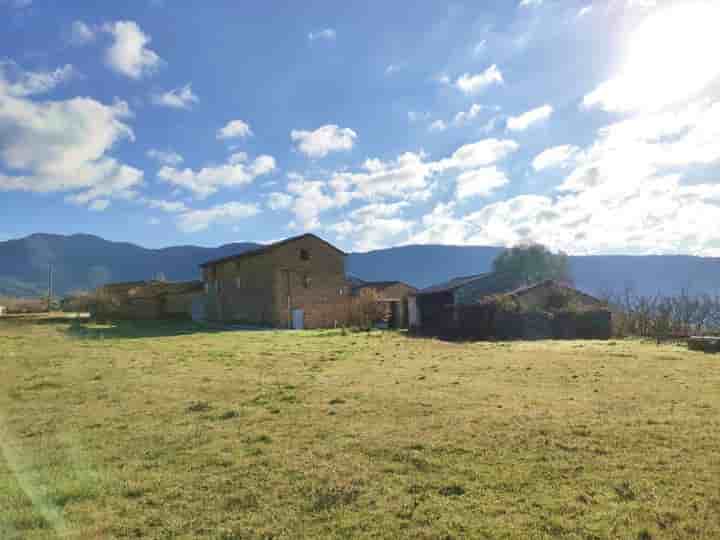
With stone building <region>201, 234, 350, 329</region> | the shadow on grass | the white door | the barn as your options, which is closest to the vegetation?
the barn

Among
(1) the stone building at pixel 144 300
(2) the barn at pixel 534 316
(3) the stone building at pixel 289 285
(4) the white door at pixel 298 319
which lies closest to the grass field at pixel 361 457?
(2) the barn at pixel 534 316

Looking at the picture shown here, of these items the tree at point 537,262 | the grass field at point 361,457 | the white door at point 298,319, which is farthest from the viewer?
the tree at point 537,262

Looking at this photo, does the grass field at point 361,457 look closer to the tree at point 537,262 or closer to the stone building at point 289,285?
the stone building at point 289,285

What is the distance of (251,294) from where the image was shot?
41.2m

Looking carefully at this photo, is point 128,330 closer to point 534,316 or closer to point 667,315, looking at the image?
point 534,316

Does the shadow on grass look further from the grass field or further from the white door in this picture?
the grass field

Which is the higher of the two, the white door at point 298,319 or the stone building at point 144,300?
the stone building at point 144,300

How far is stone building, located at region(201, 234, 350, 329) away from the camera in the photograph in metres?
38.9

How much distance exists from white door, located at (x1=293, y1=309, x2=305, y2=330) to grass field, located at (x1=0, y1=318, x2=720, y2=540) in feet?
91.1

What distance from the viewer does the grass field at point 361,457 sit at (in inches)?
158

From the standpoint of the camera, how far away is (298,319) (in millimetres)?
39562

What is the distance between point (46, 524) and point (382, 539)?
2.93 m

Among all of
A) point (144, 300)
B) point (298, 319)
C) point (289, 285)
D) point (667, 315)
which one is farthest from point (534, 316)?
point (144, 300)

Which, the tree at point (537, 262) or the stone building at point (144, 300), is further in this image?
the tree at point (537, 262)
